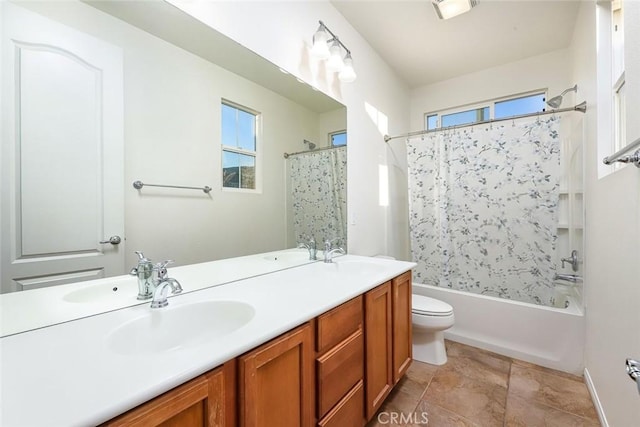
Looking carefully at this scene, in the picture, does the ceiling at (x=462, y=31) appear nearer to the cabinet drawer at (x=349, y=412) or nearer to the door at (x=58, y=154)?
Result: the door at (x=58, y=154)

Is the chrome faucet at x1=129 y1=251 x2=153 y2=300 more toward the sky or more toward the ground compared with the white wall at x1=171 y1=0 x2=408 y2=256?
more toward the ground

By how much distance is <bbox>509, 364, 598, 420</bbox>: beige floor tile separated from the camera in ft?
5.04

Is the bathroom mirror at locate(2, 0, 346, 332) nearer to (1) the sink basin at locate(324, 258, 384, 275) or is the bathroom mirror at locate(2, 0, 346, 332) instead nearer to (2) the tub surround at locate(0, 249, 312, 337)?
(2) the tub surround at locate(0, 249, 312, 337)

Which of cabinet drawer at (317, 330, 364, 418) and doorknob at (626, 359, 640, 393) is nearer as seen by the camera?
doorknob at (626, 359, 640, 393)

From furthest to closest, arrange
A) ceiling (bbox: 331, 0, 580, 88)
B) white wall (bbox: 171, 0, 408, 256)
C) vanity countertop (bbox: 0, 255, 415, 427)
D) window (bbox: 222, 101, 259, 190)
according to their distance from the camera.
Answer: ceiling (bbox: 331, 0, 580, 88), white wall (bbox: 171, 0, 408, 256), window (bbox: 222, 101, 259, 190), vanity countertop (bbox: 0, 255, 415, 427)

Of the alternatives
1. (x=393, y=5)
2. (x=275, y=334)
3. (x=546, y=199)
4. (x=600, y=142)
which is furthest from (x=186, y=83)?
(x=546, y=199)

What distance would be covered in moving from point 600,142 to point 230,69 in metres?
2.09

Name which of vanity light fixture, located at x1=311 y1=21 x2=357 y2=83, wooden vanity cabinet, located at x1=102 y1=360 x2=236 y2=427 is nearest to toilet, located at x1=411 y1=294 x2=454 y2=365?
wooden vanity cabinet, located at x1=102 y1=360 x2=236 y2=427

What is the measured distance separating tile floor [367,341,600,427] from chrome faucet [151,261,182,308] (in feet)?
4.04

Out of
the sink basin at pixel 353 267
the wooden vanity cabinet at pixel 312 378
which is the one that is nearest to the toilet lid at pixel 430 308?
the wooden vanity cabinet at pixel 312 378

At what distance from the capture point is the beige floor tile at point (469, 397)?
148 centimetres

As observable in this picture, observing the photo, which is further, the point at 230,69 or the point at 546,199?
the point at 546,199

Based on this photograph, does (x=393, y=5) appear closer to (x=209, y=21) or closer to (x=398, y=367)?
(x=209, y=21)

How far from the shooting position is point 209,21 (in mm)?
1232
